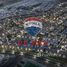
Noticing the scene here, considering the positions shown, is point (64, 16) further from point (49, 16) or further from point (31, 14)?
point (31, 14)

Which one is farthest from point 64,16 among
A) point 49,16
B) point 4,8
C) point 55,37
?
point 4,8

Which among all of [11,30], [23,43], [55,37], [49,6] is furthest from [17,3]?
[23,43]

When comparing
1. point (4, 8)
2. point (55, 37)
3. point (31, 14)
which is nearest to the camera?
point (55, 37)

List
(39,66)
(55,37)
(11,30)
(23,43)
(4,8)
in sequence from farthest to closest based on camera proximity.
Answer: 1. (4,8)
2. (11,30)
3. (55,37)
4. (23,43)
5. (39,66)

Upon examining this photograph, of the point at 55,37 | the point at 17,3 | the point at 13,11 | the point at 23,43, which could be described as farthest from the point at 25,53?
the point at 17,3

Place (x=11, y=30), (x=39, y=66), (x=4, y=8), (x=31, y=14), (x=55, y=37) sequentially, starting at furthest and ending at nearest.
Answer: (x=4, y=8) → (x=31, y=14) → (x=11, y=30) → (x=55, y=37) → (x=39, y=66)

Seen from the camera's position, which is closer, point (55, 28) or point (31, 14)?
point (55, 28)

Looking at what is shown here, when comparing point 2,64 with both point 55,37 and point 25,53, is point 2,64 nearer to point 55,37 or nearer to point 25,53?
point 25,53

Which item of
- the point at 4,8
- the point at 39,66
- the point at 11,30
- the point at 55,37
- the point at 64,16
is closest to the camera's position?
the point at 39,66

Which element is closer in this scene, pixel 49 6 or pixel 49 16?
pixel 49 16
